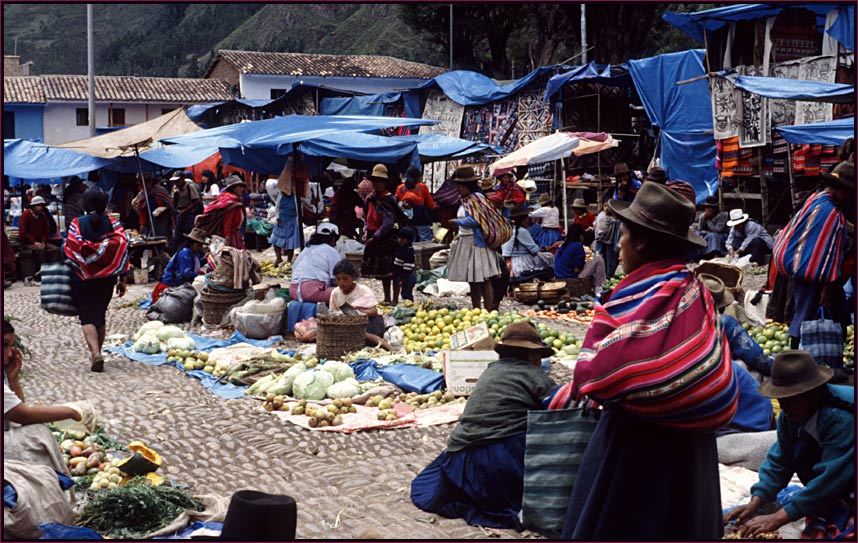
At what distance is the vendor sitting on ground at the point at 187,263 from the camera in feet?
40.3

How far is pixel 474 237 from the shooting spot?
10.8m

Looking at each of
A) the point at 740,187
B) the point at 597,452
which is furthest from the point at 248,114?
the point at 597,452

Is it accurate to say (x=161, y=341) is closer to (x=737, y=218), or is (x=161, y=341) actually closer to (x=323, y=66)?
(x=737, y=218)

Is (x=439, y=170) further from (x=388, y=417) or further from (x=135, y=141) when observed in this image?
(x=388, y=417)

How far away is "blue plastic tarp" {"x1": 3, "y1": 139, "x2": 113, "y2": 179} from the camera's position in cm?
1773

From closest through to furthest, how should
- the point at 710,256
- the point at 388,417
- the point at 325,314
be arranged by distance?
the point at 388,417 → the point at 325,314 → the point at 710,256

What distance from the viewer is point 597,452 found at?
338 cm

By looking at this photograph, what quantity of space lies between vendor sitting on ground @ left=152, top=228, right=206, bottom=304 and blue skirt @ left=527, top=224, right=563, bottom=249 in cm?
502

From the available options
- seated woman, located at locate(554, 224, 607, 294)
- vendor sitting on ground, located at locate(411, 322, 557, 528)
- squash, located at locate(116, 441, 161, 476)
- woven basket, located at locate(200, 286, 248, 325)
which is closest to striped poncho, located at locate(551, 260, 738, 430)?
Result: vendor sitting on ground, located at locate(411, 322, 557, 528)

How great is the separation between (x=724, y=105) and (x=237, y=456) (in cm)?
1260

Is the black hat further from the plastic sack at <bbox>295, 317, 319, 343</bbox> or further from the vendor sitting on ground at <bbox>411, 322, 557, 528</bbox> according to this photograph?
the plastic sack at <bbox>295, 317, 319, 343</bbox>

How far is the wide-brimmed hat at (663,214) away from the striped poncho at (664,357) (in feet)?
0.42

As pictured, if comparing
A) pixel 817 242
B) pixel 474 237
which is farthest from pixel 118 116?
pixel 817 242

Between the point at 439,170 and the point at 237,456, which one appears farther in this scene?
the point at 439,170
